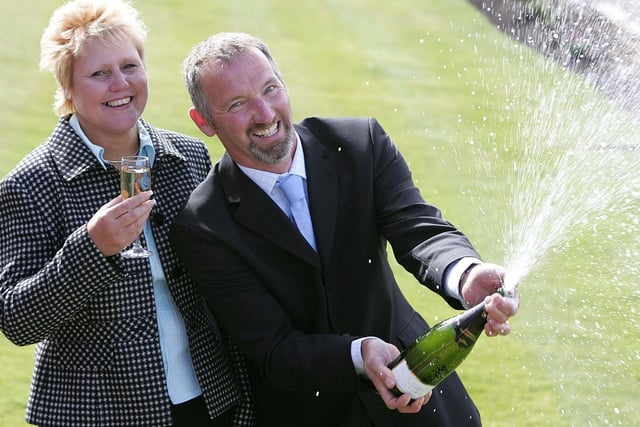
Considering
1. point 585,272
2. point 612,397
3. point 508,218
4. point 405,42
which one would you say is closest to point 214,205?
point 612,397

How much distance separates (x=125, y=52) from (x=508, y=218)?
6.35 m

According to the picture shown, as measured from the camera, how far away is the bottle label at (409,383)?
382cm

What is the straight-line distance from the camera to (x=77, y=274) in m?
3.92

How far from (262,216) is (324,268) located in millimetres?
320

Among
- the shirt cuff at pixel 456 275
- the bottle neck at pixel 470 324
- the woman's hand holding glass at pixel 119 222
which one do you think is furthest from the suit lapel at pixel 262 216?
the bottle neck at pixel 470 324

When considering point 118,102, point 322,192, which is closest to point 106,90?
point 118,102

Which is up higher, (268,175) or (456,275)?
(268,175)

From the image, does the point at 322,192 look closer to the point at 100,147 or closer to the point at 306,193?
the point at 306,193

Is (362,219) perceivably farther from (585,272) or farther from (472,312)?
(585,272)

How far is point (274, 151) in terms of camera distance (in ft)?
13.5

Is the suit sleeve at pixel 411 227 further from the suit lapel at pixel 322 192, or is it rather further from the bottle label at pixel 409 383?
the bottle label at pixel 409 383

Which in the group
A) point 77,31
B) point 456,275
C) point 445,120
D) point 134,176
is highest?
point 77,31

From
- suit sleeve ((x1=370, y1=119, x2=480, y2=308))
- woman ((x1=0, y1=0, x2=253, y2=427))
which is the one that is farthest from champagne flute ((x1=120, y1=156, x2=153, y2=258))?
Answer: suit sleeve ((x1=370, y1=119, x2=480, y2=308))

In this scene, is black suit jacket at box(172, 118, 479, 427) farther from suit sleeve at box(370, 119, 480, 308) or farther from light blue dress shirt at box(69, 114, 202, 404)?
light blue dress shirt at box(69, 114, 202, 404)
